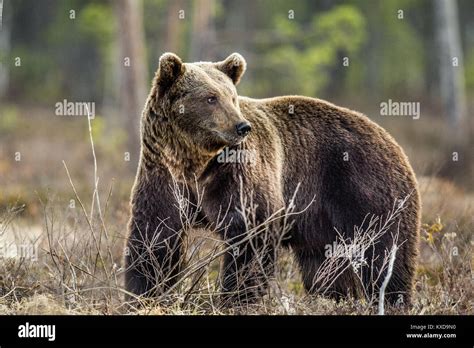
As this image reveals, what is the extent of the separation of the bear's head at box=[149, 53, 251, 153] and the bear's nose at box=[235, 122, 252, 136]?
78 mm

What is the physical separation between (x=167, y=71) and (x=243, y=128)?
2.51 feet

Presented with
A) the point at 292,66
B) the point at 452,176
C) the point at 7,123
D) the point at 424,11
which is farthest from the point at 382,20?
the point at 452,176

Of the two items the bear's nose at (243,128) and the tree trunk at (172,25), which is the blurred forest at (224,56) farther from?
the bear's nose at (243,128)

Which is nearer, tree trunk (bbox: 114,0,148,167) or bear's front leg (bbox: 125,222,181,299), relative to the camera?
bear's front leg (bbox: 125,222,181,299)

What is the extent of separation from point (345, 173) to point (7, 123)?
19.7 metres

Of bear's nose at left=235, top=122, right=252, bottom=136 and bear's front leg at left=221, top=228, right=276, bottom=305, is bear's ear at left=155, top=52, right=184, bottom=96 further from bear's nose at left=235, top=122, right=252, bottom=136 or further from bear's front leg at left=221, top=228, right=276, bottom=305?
bear's front leg at left=221, top=228, right=276, bottom=305

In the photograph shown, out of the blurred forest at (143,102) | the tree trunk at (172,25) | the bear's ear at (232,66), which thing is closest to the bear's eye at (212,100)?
the bear's ear at (232,66)

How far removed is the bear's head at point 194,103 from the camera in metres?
5.80

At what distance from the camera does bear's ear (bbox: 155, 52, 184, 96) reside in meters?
5.89

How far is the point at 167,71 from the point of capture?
5934 mm

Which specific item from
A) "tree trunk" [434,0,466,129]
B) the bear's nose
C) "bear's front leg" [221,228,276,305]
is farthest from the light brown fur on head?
"tree trunk" [434,0,466,129]

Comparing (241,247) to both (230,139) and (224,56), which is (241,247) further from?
(224,56)

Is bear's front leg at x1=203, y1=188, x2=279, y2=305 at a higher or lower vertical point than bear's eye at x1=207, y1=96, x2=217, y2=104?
lower

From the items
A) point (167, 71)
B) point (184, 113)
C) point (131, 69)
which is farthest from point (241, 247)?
point (131, 69)
